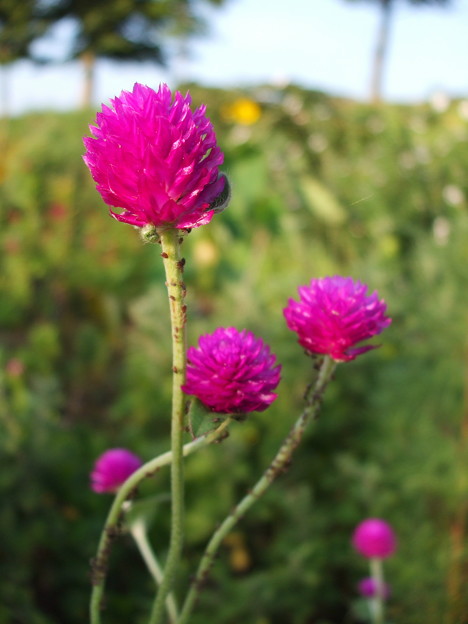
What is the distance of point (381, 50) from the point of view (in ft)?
56.5

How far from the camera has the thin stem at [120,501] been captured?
56 centimetres

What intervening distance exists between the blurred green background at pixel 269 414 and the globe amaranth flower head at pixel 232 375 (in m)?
0.34

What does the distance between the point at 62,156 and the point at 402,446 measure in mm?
3724

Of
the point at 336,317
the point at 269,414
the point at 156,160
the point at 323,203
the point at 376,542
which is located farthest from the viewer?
the point at 323,203

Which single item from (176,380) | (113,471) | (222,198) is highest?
(222,198)

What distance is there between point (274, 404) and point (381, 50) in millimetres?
16586

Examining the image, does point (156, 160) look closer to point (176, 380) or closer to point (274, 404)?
point (176, 380)

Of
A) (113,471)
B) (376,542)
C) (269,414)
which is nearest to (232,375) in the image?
(113,471)

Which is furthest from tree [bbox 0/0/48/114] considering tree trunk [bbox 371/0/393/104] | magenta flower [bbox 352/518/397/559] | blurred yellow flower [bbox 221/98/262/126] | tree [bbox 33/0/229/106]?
magenta flower [bbox 352/518/397/559]

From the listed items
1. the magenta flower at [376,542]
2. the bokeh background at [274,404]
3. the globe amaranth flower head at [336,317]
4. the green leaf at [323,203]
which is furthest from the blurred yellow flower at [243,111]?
the globe amaranth flower head at [336,317]

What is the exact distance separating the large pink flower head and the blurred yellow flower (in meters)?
Answer: 4.19

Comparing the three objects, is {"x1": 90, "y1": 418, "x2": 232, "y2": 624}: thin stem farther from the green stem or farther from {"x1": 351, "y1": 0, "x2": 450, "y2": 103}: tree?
{"x1": 351, "y1": 0, "x2": 450, "y2": 103}: tree

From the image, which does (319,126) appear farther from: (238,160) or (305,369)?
(305,369)

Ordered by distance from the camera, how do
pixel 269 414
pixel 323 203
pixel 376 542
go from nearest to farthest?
pixel 376 542 < pixel 269 414 < pixel 323 203
